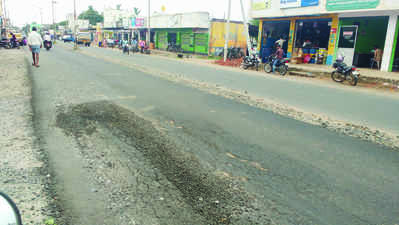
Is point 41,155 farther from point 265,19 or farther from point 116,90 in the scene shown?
point 265,19

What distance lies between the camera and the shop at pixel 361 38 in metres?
19.3

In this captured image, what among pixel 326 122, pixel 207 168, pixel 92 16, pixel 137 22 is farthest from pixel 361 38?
pixel 92 16

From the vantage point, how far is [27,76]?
12.1m

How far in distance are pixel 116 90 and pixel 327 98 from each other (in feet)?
23.7

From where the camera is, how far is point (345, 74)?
595 inches

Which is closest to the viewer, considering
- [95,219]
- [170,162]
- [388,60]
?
[95,219]

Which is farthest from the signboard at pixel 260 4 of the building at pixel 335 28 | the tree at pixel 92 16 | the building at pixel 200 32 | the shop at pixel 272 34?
the tree at pixel 92 16

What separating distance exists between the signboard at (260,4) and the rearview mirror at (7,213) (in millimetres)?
25632

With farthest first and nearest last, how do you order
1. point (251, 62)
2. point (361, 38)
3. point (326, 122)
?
1. point (251, 62)
2. point (361, 38)
3. point (326, 122)

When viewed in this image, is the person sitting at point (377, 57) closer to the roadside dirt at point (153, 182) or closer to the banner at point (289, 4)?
the banner at point (289, 4)

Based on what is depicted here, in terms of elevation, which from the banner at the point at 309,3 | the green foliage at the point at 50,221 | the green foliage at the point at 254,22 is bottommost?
the green foliage at the point at 50,221

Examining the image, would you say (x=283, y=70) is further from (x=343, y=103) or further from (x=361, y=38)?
(x=343, y=103)

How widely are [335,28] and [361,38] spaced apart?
1725mm

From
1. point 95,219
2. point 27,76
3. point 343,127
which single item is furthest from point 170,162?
point 27,76
